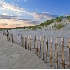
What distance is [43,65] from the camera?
1505 centimetres

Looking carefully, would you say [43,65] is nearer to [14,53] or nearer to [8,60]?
[8,60]

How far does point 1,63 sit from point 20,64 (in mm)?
1329

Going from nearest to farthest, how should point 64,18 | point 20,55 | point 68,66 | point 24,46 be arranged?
point 68,66 < point 20,55 < point 24,46 < point 64,18

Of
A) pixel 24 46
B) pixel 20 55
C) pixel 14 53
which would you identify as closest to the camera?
pixel 20 55

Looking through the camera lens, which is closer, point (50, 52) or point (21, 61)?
point (50, 52)

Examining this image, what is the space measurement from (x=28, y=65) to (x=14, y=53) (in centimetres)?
446

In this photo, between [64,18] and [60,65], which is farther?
[64,18]

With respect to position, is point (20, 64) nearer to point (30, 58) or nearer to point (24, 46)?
point (30, 58)

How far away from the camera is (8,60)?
17.2m

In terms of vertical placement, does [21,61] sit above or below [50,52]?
below

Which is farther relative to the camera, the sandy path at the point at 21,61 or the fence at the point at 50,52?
the sandy path at the point at 21,61

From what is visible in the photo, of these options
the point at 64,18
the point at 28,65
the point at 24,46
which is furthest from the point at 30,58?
the point at 64,18

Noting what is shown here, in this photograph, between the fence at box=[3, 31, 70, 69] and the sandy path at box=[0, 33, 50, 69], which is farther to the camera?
the sandy path at box=[0, 33, 50, 69]

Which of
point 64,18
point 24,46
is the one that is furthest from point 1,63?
point 64,18
